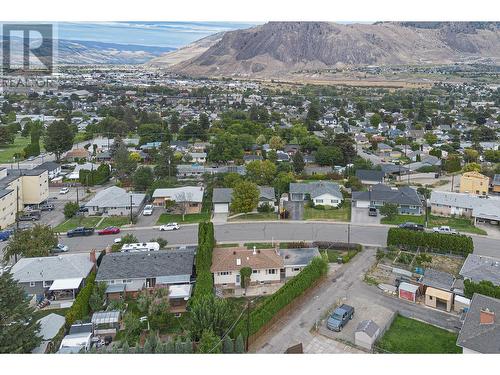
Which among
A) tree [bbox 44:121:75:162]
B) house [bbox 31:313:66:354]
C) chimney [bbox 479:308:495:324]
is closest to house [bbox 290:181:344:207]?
chimney [bbox 479:308:495:324]

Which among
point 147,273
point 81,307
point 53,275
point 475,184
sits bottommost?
point 81,307

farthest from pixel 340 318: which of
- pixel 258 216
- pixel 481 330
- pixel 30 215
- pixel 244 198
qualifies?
pixel 30 215

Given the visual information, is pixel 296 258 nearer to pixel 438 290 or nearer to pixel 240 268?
pixel 240 268

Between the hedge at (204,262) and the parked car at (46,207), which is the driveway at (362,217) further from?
the parked car at (46,207)

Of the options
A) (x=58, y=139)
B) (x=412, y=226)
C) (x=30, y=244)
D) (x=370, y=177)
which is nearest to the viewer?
(x=30, y=244)

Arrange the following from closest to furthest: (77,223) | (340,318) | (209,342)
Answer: (209,342) → (340,318) → (77,223)

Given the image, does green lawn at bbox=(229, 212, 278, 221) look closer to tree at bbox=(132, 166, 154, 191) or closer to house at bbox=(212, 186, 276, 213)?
house at bbox=(212, 186, 276, 213)

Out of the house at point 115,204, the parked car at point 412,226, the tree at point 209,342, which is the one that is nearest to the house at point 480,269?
the parked car at point 412,226
